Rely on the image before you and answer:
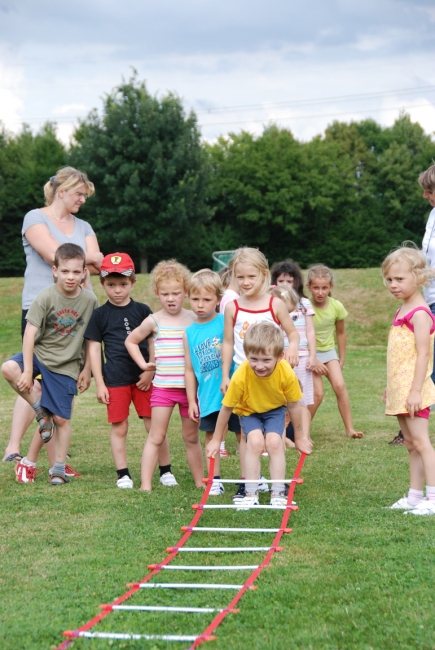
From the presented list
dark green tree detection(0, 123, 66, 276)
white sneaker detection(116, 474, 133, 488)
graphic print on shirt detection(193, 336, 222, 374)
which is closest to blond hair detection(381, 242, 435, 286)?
graphic print on shirt detection(193, 336, 222, 374)

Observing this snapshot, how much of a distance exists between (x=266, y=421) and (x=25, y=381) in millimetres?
1869

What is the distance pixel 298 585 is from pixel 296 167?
49008 mm

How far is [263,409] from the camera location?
559cm

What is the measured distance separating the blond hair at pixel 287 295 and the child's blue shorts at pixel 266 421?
1732 mm

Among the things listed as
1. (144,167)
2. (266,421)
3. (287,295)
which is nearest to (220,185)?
(144,167)

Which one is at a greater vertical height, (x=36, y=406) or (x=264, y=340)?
(x=264, y=340)

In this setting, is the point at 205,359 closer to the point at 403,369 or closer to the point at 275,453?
the point at 275,453

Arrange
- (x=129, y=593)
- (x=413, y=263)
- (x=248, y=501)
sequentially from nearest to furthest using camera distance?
(x=129, y=593) < (x=413, y=263) < (x=248, y=501)

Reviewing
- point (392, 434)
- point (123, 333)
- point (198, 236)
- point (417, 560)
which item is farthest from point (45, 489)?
point (198, 236)

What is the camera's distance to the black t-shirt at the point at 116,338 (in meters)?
6.38

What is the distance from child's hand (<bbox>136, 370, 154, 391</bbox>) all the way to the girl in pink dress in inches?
73.6

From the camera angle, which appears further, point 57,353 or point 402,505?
point 57,353

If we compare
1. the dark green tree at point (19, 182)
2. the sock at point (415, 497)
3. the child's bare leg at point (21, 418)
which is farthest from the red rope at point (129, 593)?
the dark green tree at point (19, 182)

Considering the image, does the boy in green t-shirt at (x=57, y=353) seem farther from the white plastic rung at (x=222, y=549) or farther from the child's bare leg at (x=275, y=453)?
the white plastic rung at (x=222, y=549)
